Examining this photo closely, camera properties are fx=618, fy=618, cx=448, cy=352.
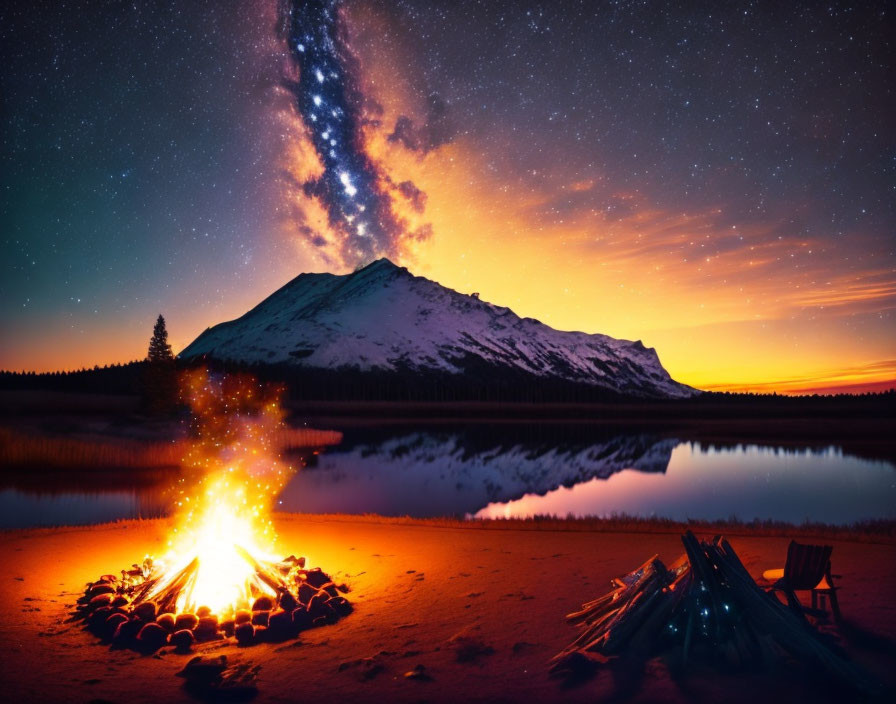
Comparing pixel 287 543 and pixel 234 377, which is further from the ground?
→ pixel 234 377

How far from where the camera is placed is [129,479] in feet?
111

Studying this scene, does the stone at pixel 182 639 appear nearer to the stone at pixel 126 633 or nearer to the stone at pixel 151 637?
the stone at pixel 151 637

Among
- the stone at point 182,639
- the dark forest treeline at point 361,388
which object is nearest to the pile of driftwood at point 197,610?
the stone at point 182,639

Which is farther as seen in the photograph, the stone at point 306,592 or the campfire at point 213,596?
the stone at point 306,592

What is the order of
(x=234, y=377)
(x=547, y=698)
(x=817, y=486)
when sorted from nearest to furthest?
1. (x=547, y=698)
2. (x=817, y=486)
3. (x=234, y=377)

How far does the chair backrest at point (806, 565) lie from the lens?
8641 millimetres

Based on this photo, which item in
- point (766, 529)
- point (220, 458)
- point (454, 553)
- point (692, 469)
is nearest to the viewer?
point (454, 553)

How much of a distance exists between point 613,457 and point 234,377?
95443mm

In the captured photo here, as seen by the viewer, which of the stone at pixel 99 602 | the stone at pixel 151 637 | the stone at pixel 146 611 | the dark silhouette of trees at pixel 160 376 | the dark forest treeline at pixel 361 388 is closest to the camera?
the stone at pixel 151 637

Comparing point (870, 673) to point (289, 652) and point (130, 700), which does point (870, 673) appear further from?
point (130, 700)

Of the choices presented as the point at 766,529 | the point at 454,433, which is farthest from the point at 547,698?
the point at 454,433

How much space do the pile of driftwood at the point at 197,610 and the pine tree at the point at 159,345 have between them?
6919cm

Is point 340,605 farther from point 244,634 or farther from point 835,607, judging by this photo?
point 835,607

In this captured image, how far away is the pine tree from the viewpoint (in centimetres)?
7425
